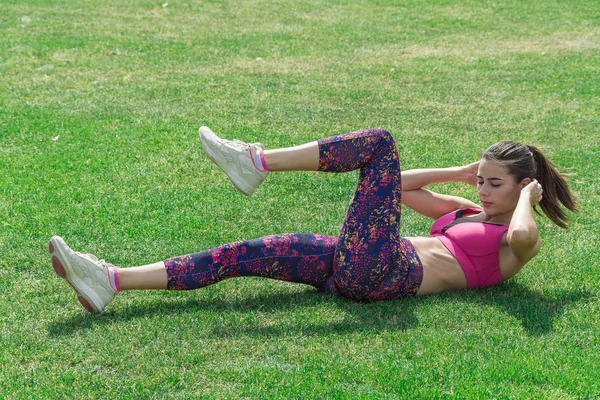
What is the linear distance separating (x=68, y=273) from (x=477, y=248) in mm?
2466

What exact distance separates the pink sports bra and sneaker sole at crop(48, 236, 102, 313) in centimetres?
217

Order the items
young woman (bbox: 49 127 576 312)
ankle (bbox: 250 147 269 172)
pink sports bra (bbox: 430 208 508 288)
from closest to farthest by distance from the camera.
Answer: young woman (bbox: 49 127 576 312)
ankle (bbox: 250 147 269 172)
pink sports bra (bbox: 430 208 508 288)

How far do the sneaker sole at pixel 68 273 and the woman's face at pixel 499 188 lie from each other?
8.09 ft

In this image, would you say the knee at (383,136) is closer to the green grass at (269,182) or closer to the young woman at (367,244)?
the young woman at (367,244)

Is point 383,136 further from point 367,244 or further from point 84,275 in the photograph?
point 84,275

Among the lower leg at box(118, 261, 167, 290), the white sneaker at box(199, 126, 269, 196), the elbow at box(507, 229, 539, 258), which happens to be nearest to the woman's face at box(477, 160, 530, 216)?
the elbow at box(507, 229, 539, 258)

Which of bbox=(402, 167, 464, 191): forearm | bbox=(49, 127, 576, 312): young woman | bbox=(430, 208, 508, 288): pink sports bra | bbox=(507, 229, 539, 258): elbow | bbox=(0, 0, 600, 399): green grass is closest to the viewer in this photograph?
bbox=(0, 0, 600, 399): green grass

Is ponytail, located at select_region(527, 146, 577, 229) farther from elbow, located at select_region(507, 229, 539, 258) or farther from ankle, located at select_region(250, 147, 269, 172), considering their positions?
ankle, located at select_region(250, 147, 269, 172)

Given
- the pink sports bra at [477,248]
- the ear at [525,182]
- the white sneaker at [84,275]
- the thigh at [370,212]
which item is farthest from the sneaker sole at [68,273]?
the ear at [525,182]

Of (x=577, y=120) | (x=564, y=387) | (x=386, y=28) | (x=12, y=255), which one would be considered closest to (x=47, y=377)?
(x=12, y=255)

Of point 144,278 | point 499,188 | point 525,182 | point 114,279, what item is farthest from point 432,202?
point 114,279

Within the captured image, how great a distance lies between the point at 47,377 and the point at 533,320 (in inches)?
109

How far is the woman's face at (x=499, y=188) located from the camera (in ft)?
16.7

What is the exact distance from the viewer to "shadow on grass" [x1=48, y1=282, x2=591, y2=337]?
15.5 ft
